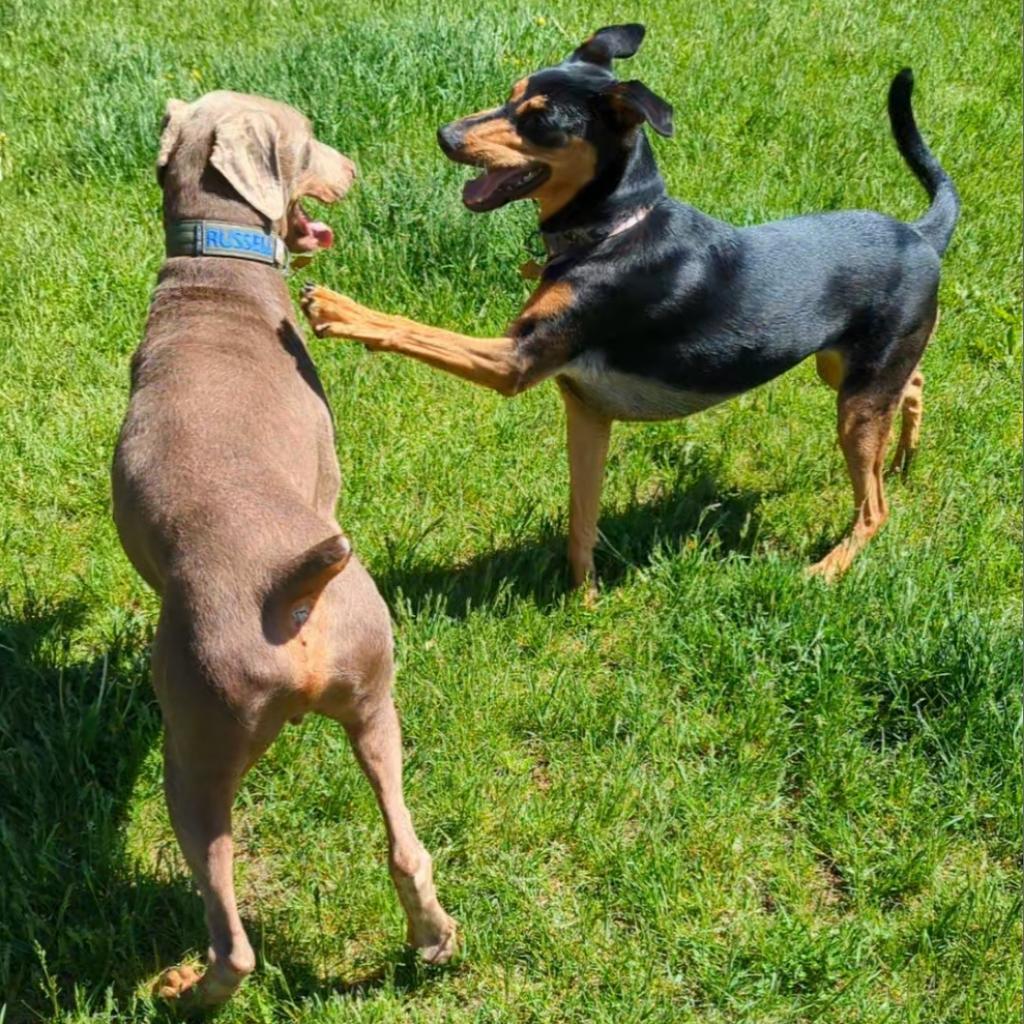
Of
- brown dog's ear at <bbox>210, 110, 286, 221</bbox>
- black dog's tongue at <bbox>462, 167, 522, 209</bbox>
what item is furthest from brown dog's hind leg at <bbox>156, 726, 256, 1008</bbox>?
black dog's tongue at <bbox>462, 167, 522, 209</bbox>

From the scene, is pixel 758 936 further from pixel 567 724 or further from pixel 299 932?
pixel 299 932

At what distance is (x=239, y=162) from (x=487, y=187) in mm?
882

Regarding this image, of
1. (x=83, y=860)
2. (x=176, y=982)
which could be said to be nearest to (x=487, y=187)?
(x=83, y=860)

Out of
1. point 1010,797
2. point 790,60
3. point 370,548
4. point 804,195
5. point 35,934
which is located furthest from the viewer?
point 790,60

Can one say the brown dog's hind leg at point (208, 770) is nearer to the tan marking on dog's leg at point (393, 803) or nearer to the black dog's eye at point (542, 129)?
the tan marking on dog's leg at point (393, 803)

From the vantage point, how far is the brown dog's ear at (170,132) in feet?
13.1

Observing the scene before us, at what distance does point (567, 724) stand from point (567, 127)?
6.26ft

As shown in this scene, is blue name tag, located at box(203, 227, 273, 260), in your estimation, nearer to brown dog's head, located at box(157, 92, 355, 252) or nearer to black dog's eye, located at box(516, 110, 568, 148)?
brown dog's head, located at box(157, 92, 355, 252)

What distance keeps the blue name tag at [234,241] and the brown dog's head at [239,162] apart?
0.19 ft

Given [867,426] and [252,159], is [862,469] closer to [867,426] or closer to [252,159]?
[867,426]

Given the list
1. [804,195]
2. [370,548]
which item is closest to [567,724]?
[370,548]

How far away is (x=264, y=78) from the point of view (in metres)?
7.02

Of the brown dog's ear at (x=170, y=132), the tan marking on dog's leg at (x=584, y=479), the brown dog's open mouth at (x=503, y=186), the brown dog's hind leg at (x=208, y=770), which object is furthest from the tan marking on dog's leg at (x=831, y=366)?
the brown dog's hind leg at (x=208, y=770)

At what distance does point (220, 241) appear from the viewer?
3.84 meters
